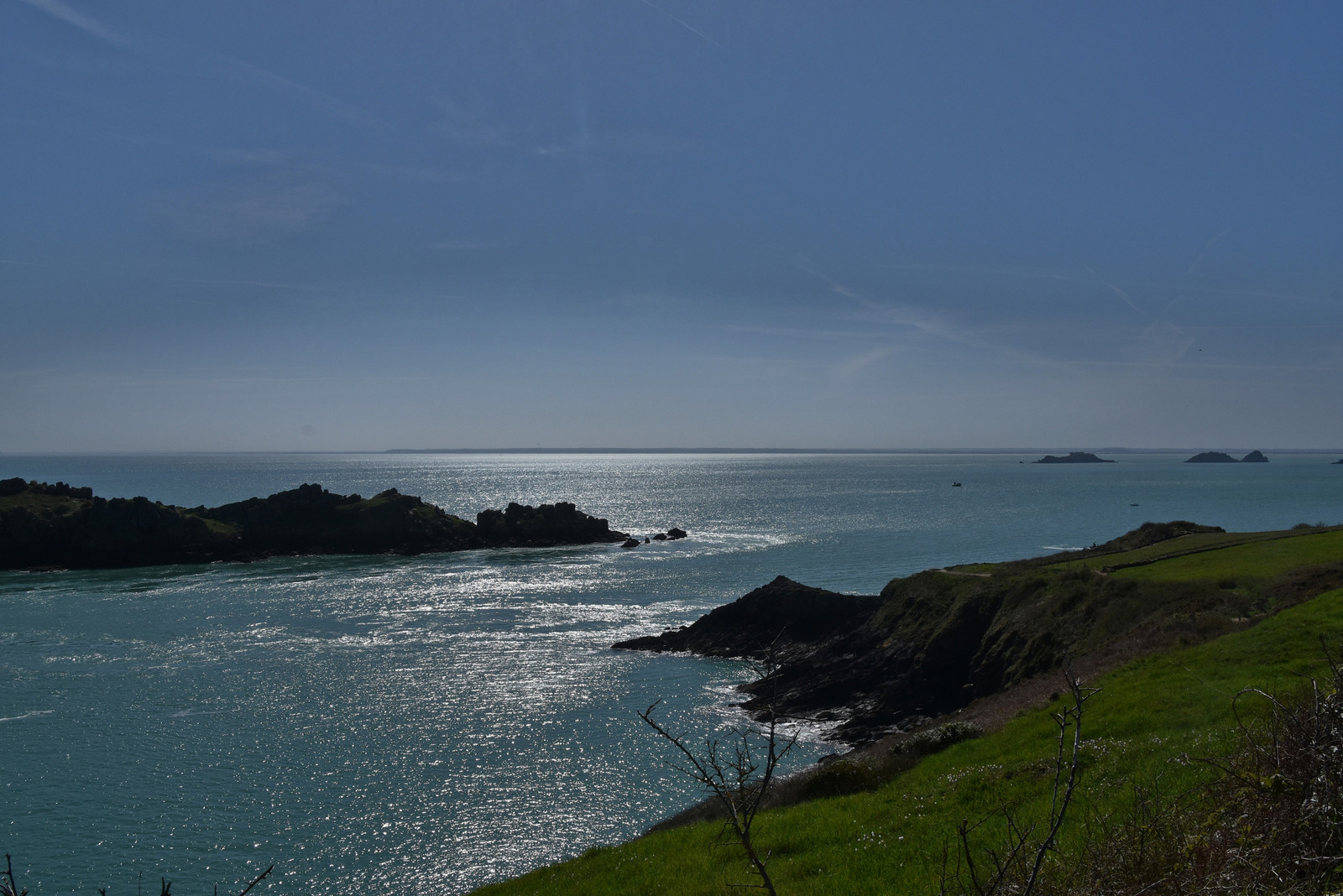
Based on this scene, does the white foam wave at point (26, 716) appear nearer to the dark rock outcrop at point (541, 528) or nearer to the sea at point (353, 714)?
the sea at point (353, 714)

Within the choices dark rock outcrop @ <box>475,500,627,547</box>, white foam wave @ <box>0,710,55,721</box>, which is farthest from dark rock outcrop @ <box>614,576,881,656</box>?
dark rock outcrop @ <box>475,500,627,547</box>

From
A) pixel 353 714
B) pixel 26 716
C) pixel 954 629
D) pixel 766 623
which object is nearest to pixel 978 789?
pixel 954 629

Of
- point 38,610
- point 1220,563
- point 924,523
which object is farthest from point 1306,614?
point 924,523

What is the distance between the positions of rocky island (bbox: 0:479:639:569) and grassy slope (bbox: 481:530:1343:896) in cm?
9331

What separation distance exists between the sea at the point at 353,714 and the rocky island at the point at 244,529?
27.6 ft

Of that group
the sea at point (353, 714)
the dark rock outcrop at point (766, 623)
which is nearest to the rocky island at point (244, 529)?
the sea at point (353, 714)

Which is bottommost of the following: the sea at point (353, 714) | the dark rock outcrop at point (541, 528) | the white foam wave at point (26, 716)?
the sea at point (353, 714)

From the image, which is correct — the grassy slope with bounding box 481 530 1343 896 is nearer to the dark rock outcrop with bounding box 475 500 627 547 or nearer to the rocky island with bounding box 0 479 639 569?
the dark rock outcrop with bounding box 475 500 627 547

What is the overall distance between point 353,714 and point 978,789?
33.3 metres

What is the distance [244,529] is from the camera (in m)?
101

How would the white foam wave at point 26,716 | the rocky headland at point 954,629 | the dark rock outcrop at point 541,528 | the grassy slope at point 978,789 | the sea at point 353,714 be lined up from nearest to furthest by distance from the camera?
1. the grassy slope at point 978,789
2. the sea at point 353,714
3. the rocky headland at point 954,629
4. the white foam wave at point 26,716
5. the dark rock outcrop at point 541,528

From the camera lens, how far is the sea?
25.3 meters

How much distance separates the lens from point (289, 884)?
23094mm

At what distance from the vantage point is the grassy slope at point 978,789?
1274 cm
